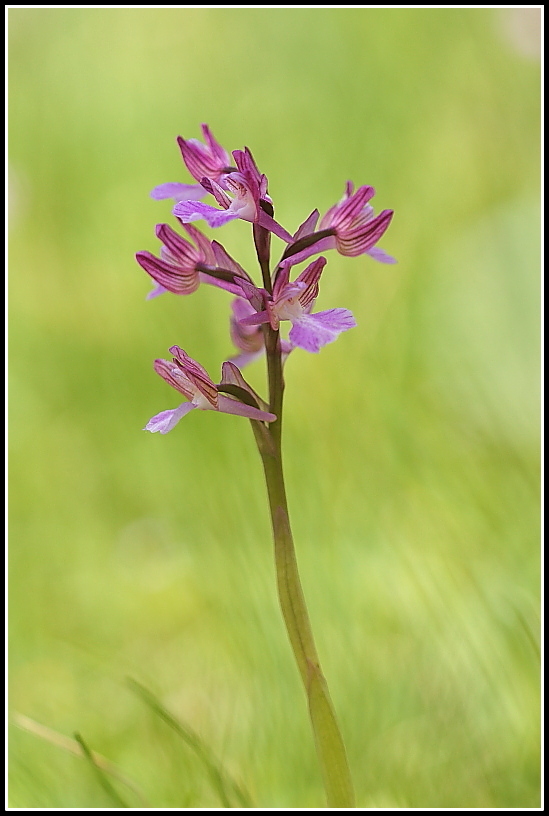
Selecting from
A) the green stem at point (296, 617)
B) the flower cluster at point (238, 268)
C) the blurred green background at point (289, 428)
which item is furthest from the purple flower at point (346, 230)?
the blurred green background at point (289, 428)

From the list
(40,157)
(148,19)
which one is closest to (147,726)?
(40,157)

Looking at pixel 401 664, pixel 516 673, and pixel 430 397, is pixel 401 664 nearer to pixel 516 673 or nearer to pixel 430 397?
pixel 516 673

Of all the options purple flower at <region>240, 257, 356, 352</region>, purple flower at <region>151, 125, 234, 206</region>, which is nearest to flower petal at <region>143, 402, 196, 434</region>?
purple flower at <region>240, 257, 356, 352</region>

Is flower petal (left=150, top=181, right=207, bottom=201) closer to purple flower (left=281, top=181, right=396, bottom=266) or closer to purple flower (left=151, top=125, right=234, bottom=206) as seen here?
purple flower (left=151, top=125, right=234, bottom=206)

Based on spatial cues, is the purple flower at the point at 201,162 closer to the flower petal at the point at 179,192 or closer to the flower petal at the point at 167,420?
the flower petal at the point at 179,192

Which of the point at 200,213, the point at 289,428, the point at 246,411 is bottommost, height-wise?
the point at 246,411

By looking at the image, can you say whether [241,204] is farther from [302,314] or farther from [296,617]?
[296,617]

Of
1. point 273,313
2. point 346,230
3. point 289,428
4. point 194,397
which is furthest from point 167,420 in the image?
point 289,428
